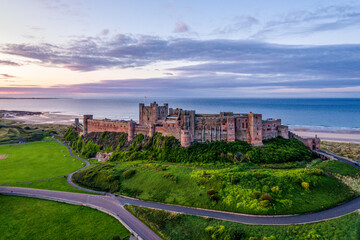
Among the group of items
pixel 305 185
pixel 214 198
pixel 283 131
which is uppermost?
pixel 283 131

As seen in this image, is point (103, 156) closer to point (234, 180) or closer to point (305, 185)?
point (234, 180)

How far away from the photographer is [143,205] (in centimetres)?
4322

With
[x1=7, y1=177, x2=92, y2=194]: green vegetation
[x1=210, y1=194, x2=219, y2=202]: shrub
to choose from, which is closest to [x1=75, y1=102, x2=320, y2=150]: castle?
[x1=210, y1=194, x2=219, y2=202]: shrub

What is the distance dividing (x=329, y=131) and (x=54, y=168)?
130 metres

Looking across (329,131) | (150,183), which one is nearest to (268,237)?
(150,183)

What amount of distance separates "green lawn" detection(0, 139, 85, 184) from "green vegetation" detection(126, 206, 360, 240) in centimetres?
3989

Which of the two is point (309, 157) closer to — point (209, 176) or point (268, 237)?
point (209, 176)

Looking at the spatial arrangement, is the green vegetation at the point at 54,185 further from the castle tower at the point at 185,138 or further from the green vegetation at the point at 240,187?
the castle tower at the point at 185,138

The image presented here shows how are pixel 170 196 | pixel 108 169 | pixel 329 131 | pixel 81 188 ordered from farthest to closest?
pixel 329 131 → pixel 108 169 → pixel 81 188 → pixel 170 196

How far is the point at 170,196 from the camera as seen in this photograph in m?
44.2

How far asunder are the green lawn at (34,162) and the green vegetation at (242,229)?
1571 inches

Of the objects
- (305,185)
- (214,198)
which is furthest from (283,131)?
(214,198)

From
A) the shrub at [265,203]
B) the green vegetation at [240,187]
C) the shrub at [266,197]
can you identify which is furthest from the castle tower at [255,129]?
the shrub at [265,203]

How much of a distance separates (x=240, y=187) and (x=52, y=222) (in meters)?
34.3
